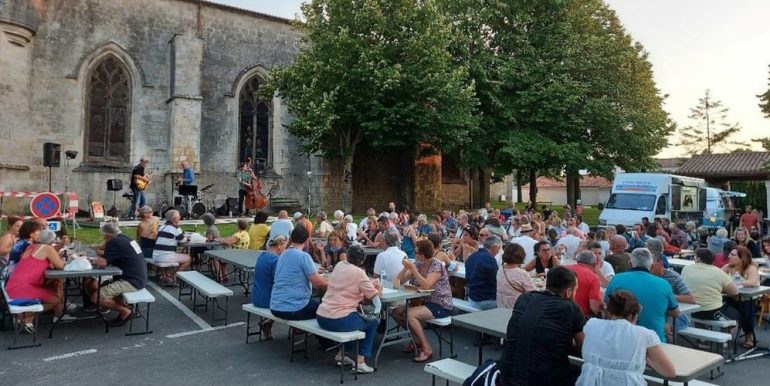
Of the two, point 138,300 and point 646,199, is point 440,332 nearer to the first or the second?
point 138,300

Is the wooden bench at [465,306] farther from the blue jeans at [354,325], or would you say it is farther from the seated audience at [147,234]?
the seated audience at [147,234]

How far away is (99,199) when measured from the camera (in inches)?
755

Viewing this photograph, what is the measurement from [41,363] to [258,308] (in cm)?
244

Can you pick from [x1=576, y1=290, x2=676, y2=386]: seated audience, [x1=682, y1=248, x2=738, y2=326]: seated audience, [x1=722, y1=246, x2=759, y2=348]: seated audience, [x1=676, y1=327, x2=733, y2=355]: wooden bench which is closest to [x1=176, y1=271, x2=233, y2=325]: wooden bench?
[x1=576, y1=290, x2=676, y2=386]: seated audience

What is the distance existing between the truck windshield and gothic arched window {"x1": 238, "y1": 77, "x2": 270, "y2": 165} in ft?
49.1

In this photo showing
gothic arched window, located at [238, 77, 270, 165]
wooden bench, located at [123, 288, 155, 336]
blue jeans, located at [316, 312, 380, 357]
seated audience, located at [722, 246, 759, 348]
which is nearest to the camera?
blue jeans, located at [316, 312, 380, 357]

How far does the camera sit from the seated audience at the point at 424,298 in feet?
20.1

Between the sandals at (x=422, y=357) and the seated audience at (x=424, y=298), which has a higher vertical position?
the seated audience at (x=424, y=298)

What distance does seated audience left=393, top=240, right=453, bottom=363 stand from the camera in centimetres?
612

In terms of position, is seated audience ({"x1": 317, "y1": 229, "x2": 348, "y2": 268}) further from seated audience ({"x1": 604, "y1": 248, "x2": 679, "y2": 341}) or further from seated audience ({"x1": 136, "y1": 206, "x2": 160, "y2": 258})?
seated audience ({"x1": 604, "y1": 248, "x2": 679, "y2": 341})

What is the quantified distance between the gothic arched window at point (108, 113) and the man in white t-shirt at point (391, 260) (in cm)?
1713

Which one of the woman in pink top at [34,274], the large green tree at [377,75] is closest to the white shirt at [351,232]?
the woman in pink top at [34,274]

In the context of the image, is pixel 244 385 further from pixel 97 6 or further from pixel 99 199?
pixel 97 6

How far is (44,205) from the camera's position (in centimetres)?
1123
